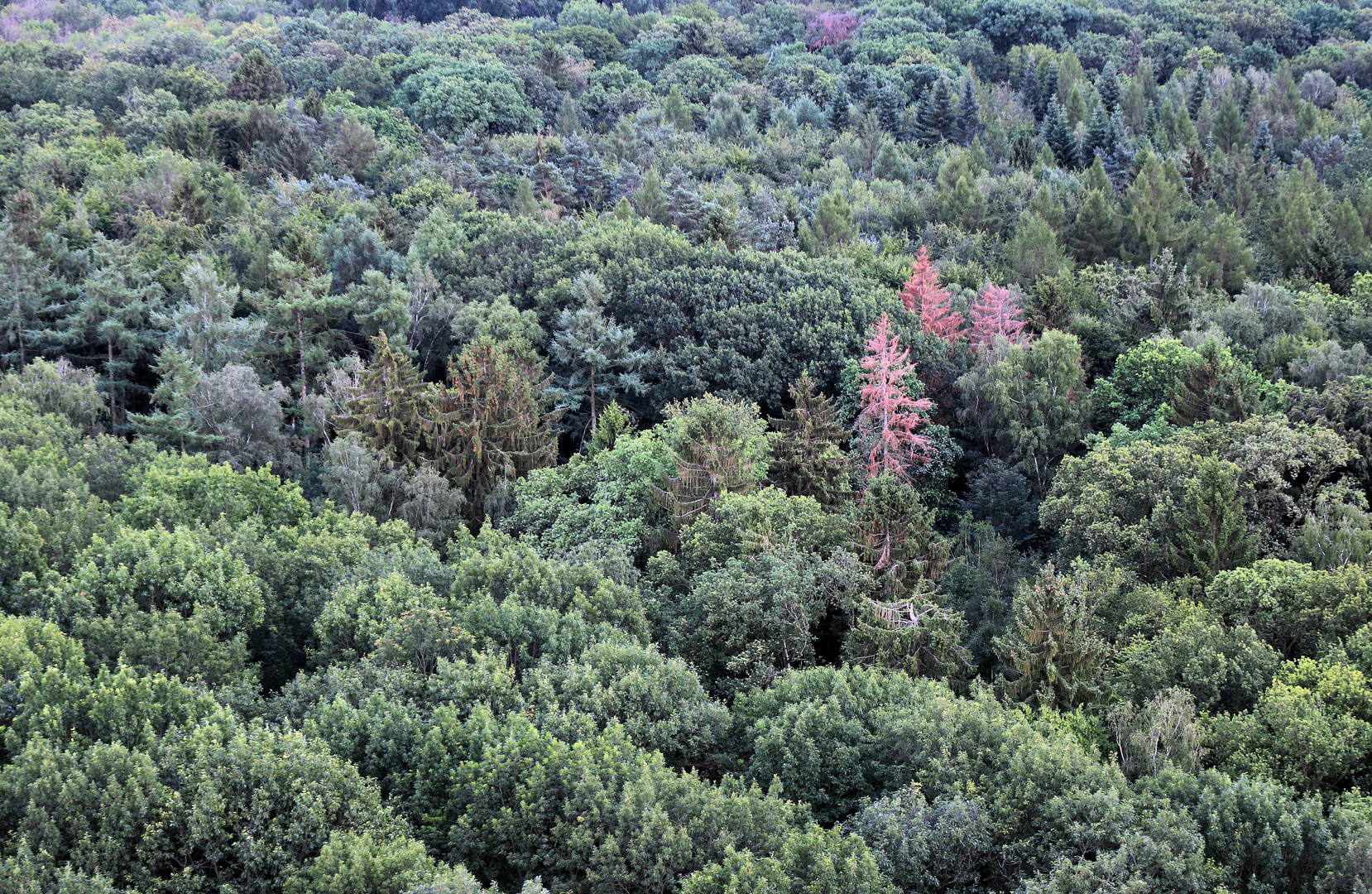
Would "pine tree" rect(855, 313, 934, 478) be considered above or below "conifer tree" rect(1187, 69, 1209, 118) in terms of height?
below

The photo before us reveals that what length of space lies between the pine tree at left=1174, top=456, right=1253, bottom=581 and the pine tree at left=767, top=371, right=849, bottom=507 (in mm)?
12349

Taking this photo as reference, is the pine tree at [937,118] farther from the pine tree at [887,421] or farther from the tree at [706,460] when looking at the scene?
the tree at [706,460]

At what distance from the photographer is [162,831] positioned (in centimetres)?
2009

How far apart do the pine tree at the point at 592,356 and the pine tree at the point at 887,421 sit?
1133 centimetres

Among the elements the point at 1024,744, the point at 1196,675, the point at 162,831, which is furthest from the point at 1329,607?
the point at 162,831

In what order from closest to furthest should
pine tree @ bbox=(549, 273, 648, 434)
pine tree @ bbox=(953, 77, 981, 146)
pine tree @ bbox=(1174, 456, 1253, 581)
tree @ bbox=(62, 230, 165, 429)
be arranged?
pine tree @ bbox=(1174, 456, 1253, 581) → pine tree @ bbox=(549, 273, 648, 434) → tree @ bbox=(62, 230, 165, 429) → pine tree @ bbox=(953, 77, 981, 146)

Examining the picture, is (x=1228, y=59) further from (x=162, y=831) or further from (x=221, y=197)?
(x=162, y=831)

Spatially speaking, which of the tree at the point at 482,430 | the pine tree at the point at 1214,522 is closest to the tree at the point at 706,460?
the tree at the point at 482,430

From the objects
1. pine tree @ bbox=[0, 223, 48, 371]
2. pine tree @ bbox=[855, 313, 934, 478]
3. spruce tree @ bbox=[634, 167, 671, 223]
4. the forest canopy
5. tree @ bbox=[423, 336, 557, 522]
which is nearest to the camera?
the forest canopy

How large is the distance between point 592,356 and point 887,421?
14207 millimetres

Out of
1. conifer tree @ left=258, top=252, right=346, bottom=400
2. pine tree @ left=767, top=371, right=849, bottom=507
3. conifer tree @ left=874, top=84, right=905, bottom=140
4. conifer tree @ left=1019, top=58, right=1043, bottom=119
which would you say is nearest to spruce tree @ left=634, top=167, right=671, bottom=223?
conifer tree @ left=258, top=252, right=346, bottom=400

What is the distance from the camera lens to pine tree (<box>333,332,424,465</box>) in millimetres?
43281

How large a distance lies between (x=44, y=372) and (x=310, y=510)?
14864 mm

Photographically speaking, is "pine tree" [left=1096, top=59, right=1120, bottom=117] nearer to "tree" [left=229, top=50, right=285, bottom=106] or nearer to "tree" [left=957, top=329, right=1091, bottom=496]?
→ "tree" [left=957, top=329, right=1091, bottom=496]
